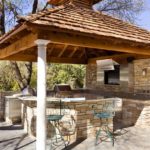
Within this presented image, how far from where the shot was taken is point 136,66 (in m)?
11.4

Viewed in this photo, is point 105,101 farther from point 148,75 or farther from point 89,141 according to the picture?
point 148,75

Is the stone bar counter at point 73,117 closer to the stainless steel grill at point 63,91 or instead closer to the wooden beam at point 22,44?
the wooden beam at point 22,44

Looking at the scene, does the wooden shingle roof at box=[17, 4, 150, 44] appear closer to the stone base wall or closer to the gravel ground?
the stone base wall

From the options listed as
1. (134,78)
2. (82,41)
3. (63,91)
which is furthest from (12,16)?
(82,41)

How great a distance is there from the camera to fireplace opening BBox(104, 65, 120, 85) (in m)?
12.4

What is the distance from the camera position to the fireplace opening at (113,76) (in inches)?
490

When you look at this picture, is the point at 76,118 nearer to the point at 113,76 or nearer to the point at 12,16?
the point at 113,76

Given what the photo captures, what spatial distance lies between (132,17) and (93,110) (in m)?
11.2

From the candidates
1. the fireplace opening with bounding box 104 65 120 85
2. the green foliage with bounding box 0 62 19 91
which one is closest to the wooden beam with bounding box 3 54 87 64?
the fireplace opening with bounding box 104 65 120 85

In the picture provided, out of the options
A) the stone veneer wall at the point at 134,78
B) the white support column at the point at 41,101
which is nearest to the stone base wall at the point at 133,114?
the stone veneer wall at the point at 134,78

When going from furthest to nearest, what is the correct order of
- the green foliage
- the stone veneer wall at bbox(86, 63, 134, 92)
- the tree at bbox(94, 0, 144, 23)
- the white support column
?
the green foliage < the tree at bbox(94, 0, 144, 23) < the stone veneer wall at bbox(86, 63, 134, 92) < the white support column

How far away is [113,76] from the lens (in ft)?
42.3

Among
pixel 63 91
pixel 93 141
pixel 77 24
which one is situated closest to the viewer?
pixel 77 24

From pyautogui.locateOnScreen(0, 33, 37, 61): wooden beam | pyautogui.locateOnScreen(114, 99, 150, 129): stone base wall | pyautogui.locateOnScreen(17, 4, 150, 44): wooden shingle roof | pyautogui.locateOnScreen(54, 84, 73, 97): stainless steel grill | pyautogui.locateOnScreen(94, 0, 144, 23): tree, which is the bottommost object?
pyautogui.locateOnScreen(114, 99, 150, 129): stone base wall
